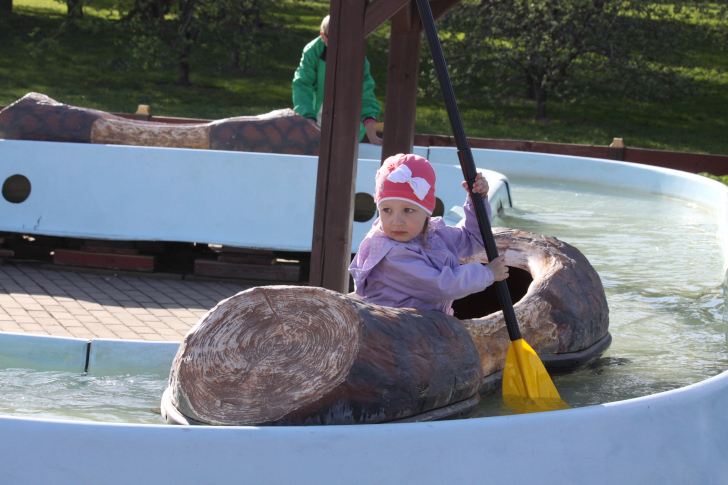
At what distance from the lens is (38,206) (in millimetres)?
6297

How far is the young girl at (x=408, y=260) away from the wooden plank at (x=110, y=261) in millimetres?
3674

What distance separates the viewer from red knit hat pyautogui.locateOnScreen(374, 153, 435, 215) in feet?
9.05

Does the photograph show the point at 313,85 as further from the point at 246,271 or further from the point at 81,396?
the point at 81,396

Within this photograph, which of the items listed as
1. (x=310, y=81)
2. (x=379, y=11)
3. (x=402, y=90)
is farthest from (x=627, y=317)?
(x=310, y=81)

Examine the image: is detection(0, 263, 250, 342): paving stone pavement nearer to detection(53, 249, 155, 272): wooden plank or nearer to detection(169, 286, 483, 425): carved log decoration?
detection(53, 249, 155, 272): wooden plank

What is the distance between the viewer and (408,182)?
2760mm

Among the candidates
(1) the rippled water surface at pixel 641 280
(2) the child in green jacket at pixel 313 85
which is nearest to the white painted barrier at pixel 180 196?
(2) the child in green jacket at pixel 313 85

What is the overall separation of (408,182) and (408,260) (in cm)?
28

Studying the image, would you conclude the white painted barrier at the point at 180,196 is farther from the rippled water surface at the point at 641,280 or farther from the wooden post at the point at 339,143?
the wooden post at the point at 339,143

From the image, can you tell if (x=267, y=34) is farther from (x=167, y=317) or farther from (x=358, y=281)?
(x=358, y=281)

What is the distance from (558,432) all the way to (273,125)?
16.4 feet

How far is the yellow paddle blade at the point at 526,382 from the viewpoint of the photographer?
302 centimetres

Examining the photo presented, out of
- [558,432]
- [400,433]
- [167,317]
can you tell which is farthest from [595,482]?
[167,317]

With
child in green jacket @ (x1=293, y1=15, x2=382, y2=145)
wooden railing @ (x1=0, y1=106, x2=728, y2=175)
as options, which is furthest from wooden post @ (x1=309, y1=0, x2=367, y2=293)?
wooden railing @ (x1=0, y1=106, x2=728, y2=175)
